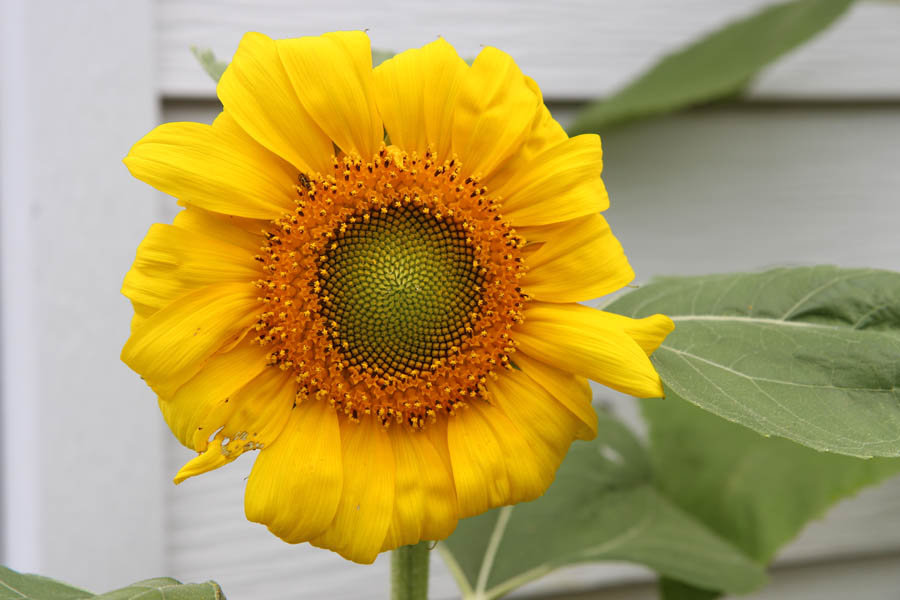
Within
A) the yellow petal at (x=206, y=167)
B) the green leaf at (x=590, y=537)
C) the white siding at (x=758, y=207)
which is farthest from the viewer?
the white siding at (x=758, y=207)

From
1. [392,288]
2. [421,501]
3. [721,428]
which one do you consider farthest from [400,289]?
[721,428]

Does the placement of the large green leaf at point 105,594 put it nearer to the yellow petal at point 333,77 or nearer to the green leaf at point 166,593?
the green leaf at point 166,593

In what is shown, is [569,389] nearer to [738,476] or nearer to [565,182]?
[565,182]

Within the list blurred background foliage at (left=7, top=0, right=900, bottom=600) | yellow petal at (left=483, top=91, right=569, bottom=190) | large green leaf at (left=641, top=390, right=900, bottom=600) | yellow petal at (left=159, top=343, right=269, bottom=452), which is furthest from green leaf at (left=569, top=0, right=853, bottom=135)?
yellow petal at (left=159, top=343, right=269, bottom=452)

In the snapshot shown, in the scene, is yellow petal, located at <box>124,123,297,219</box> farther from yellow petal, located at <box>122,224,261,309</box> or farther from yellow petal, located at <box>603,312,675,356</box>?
yellow petal, located at <box>603,312,675,356</box>

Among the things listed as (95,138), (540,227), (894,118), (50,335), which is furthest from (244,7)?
(894,118)

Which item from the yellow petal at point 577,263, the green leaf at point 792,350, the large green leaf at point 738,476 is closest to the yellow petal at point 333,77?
the yellow petal at point 577,263
